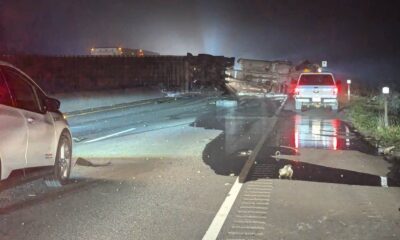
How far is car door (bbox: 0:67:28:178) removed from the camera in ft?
21.7

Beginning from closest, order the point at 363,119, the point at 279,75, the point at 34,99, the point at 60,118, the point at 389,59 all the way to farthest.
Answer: the point at 34,99 < the point at 60,118 < the point at 363,119 < the point at 279,75 < the point at 389,59

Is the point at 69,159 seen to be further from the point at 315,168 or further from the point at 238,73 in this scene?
the point at 238,73

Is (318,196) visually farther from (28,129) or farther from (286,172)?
(28,129)

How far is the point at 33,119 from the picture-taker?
7.48m

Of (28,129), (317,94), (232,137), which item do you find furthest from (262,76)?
(28,129)

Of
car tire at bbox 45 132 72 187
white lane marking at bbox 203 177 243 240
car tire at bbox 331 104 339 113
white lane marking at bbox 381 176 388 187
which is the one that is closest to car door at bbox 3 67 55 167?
car tire at bbox 45 132 72 187

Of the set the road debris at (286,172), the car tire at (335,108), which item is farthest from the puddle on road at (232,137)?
the car tire at (335,108)

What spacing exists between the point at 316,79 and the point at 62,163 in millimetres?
19341

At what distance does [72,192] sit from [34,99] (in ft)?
4.98

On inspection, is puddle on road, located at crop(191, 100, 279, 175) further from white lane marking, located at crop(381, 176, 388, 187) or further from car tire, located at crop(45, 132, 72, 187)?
car tire, located at crop(45, 132, 72, 187)

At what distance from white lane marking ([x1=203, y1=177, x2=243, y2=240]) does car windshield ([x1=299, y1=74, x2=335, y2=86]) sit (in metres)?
17.8

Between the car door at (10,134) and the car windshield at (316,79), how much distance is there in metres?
20.2

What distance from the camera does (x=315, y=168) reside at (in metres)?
10.3

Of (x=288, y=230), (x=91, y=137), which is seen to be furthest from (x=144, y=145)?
(x=288, y=230)
